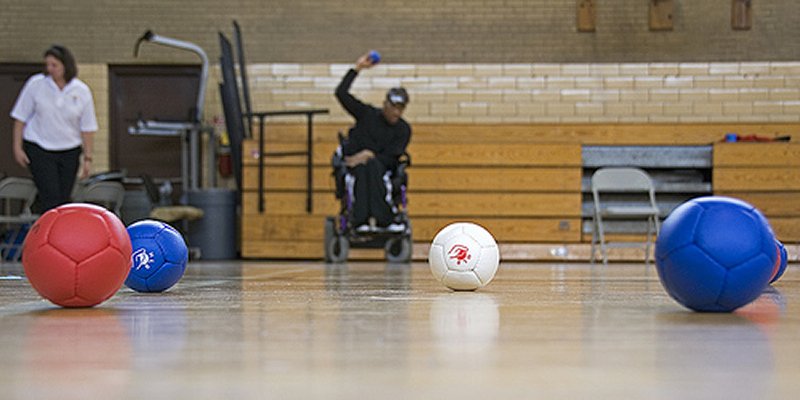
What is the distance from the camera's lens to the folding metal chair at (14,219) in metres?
9.35

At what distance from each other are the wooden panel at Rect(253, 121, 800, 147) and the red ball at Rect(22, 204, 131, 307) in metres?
7.34

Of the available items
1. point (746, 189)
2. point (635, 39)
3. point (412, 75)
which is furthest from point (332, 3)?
point (746, 189)

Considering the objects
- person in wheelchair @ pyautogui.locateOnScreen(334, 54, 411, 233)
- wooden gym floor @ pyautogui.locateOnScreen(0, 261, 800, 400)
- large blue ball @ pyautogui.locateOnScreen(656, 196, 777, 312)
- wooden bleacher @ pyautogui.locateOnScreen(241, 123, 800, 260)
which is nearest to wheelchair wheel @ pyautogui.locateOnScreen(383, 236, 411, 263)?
person in wheelchair @ pyautogui.locateOnScreen(334, 54, 411, 233)

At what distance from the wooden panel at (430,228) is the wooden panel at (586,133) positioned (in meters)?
0.72

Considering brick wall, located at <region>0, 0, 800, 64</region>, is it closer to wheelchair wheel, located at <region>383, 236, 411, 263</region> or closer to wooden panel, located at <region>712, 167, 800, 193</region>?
wooden panel, located at <region>712, 167, 800, 193</region>

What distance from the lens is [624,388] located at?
137cm

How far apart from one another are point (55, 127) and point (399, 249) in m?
2.77

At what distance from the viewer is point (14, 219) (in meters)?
9.19

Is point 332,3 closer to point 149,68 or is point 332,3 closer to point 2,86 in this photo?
point 149,68

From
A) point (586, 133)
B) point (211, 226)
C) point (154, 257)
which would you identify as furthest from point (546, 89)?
point (154, 257)

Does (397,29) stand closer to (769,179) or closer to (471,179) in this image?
(471,179)

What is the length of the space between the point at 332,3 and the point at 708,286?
9.53 m

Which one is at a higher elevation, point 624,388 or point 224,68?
point 224,68

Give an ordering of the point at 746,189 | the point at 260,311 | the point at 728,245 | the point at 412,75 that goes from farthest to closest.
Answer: the point at 412,75
the point at 746,189
the point at 260,311
the point at 728,245
